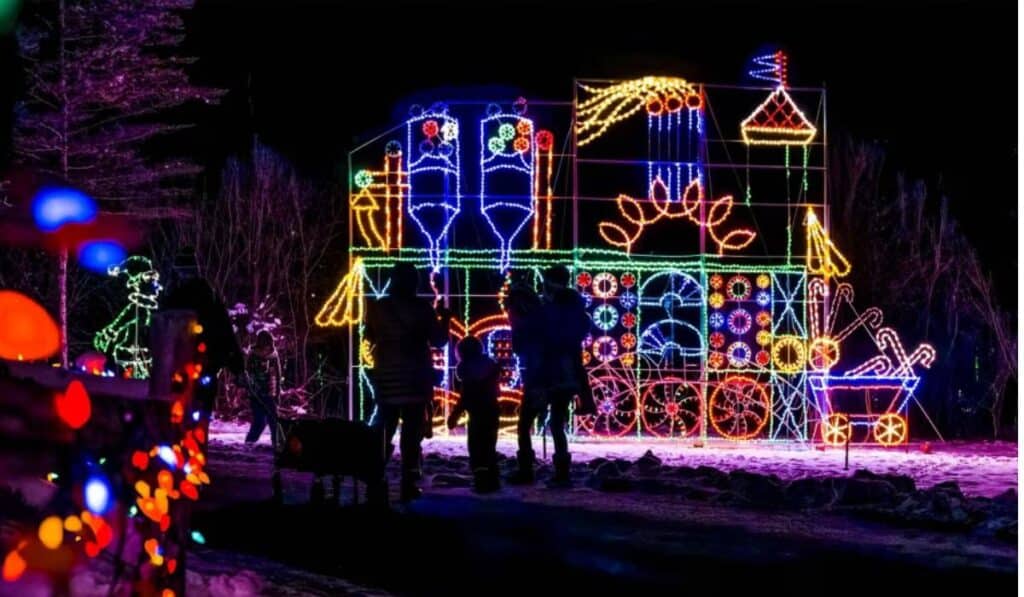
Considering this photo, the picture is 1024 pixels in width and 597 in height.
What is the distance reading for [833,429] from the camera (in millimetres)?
19000

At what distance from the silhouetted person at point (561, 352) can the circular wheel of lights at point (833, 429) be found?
6.89m

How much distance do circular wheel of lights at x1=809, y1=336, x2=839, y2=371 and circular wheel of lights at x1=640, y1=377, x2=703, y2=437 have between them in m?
1.60

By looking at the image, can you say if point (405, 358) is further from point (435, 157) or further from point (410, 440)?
point (435, 157)

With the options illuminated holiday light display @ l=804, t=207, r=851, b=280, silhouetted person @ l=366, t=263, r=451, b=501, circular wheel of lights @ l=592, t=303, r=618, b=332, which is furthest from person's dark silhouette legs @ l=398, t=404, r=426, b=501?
illuminated holiday light display @ l=804, t=207, r=851, b=280

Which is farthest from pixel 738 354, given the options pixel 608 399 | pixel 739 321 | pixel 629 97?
pixel 629 97

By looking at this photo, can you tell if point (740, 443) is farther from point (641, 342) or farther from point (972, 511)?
point (972, 511)

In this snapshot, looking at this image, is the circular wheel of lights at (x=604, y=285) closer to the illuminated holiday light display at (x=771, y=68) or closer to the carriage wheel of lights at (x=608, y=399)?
the carriage wheel of lights at (x=608, y=399)

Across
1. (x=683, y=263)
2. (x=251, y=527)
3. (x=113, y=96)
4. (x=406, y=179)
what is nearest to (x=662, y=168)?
(x=683, y=263)

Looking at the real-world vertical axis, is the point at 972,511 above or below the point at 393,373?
below

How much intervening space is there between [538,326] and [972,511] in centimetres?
420

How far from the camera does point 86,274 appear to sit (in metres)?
31.3

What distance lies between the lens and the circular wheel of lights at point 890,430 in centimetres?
1941

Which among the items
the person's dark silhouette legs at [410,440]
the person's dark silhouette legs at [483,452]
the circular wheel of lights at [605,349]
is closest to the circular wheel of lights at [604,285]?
the circular wheel of lights at [605,349]

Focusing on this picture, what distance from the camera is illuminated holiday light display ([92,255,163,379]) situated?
1037 inches
